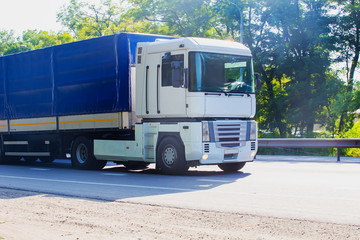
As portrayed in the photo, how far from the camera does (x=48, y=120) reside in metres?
18.2

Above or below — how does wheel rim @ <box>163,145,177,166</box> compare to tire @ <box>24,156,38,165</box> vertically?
above

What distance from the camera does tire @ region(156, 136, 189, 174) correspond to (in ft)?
45.4

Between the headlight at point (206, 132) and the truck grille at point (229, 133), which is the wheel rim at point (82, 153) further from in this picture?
the truck grille at point (229, 133)

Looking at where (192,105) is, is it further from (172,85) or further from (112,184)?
(112,184)

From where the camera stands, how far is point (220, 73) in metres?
14.0

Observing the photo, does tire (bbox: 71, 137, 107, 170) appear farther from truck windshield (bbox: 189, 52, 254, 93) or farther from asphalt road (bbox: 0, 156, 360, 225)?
truck windshield (bbox: 189, 52, 254, 93)

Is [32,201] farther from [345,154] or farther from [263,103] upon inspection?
[263,103]

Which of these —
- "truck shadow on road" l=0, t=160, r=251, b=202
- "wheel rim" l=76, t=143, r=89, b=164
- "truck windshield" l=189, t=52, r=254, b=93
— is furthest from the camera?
"wheel rim" l=76, t=143, r=89, b=164

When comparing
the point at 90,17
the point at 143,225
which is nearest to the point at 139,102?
the point at 143,225

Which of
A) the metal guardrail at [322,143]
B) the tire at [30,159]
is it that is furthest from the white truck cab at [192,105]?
the tire at [30,159]

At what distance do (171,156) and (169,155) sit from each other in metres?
0.08

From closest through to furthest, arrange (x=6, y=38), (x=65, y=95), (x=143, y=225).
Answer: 1. (x=143, y=225)
2. (x=65, y=95)
3. (x=6, y=38)

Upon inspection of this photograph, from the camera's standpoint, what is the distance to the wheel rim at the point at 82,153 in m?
16.9

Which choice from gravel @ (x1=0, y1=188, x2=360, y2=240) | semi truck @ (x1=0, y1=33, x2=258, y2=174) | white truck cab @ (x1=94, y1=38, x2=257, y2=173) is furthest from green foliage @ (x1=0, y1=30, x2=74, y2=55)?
gravel @ (x1=0, y1=188, x2=360, y2=240)
